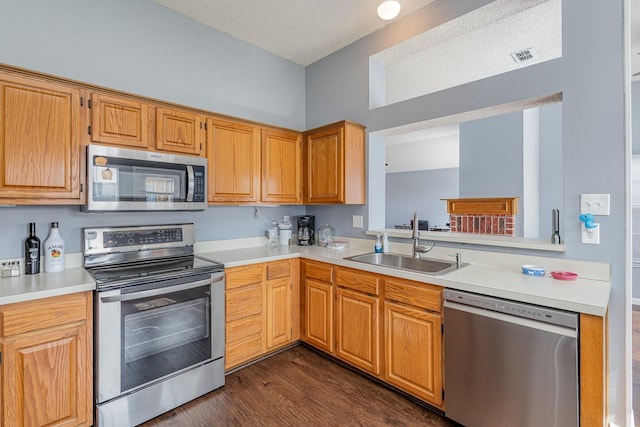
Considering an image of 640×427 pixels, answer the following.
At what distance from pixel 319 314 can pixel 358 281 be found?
574 mm

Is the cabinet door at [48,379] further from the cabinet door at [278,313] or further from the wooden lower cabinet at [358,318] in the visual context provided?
the wooden lower cabinet at [358,318]

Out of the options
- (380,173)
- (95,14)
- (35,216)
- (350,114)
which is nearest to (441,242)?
(380,173)

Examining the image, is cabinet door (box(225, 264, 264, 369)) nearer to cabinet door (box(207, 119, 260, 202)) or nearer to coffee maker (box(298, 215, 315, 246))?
cabinet door (box(207, 119, 260, 202))

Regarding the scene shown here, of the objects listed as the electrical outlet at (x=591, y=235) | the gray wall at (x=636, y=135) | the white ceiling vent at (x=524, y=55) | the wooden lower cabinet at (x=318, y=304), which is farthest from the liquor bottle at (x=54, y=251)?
the gray wall at (x=636, y=135)

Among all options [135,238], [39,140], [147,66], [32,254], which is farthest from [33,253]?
[147,66]

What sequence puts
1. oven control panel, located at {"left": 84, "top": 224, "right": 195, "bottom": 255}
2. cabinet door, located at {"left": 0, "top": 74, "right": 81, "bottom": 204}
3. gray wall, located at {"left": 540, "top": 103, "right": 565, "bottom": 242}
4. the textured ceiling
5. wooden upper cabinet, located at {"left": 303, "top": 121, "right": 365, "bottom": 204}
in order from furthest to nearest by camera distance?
gray wall, located at {"left": 540, "top": 103, "right": 565, "bottom": 242} → wooden upper cabinet, located at {"left": 303, "top": 121, "right": 365, "bottom": 204} → the textured ceiling → oven control panel, located at {"left": 84, "top": 224, "right": 195, "bottom": 255} → cabinet door, located at {"left": 0, "top": 74, "right": 81, "bottom": 204}

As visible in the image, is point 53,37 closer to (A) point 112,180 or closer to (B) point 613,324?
(A) point 112,180

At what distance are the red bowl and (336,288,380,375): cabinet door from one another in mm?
1087

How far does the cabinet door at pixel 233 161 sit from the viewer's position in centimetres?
253

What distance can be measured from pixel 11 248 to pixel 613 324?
12.1 feet

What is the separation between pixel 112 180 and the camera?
78.9 inches

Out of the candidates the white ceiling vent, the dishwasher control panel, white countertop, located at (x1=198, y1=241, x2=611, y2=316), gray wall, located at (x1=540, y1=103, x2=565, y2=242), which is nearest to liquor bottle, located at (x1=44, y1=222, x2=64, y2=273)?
white countertop, located at (x1=198, y1=241, x2=611, y2=316)

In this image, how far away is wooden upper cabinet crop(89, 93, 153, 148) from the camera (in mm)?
1962

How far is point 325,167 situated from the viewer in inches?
117
